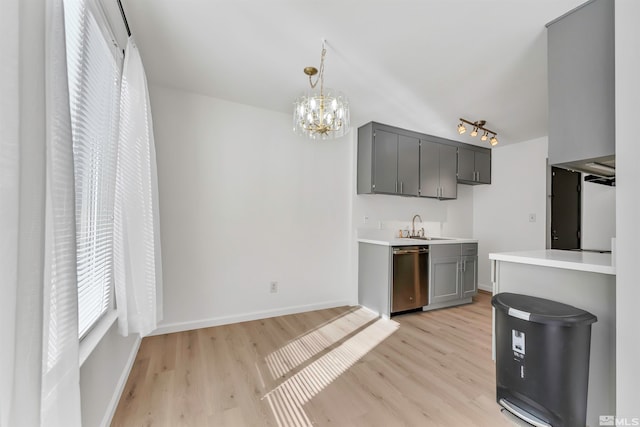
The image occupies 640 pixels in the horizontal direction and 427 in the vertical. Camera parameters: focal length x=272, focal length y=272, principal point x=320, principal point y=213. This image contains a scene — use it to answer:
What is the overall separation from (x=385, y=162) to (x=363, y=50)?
1722 mm

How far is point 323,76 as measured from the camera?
249cm

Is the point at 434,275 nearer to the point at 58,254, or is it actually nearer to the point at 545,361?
the point at 545,361

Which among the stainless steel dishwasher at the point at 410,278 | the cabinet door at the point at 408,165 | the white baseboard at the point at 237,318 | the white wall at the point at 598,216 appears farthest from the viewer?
the cabinet door at the point at 408,165

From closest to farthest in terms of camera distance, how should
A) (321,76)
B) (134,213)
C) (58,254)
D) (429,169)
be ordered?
(58,254) → (134,213) → (321,76) → (429,169)

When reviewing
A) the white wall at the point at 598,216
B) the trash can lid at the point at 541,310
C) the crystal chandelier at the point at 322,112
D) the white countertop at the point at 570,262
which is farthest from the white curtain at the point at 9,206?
the white wall at the point at 598,216

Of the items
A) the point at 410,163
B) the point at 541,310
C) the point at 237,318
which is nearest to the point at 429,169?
the point at 410,163

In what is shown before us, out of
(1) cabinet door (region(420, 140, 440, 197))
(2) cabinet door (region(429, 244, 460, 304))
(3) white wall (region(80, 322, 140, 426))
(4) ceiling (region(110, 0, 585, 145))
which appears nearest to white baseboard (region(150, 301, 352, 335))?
(3) white wall (region(80, 322, 140, 426))

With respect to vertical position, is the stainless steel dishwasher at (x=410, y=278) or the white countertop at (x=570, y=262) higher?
the white countertop at (x=570, y=262)

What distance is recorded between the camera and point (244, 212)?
3131 mm

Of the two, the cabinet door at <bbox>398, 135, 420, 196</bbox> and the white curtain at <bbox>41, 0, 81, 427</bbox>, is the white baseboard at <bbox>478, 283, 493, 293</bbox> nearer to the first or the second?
the cabinet door at <bbox>398, 135, 420, 196</bbox>

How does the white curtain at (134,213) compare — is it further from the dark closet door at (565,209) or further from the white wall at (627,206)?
the dark closet door at (565,209)

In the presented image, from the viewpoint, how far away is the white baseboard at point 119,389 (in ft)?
5.02

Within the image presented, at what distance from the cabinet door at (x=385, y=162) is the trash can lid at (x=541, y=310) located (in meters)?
2.15

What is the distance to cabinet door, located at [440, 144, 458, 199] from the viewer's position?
409 centimetres
